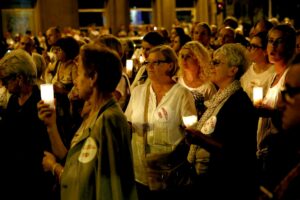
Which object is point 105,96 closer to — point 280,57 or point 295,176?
point 295,176

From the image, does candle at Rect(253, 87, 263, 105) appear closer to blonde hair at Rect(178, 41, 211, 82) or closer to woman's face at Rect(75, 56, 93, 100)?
blonde hair at Rect(178, 41, 211, 82)

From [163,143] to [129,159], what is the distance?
4.17 feet

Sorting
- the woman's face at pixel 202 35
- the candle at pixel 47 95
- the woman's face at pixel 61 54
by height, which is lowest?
the candle at pixel 47 95

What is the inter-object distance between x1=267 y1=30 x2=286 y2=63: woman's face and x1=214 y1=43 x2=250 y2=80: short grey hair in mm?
977

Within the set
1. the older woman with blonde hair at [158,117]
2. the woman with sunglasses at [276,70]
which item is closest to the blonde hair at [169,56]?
the older woman with blonde hair at [158,117]

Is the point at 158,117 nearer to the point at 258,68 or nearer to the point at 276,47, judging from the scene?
the point at 276,47

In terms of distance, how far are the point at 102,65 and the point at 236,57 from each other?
1.52 metres

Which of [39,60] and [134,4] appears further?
[134,4]

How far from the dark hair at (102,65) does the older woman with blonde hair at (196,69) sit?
249 cm

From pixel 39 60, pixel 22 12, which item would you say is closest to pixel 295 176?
pixel 39 60

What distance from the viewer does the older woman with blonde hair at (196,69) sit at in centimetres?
578

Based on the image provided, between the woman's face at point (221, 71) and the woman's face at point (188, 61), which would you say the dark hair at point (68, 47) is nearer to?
the woman's face at point (188, 61)

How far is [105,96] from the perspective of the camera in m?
3.35

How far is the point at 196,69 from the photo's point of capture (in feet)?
19.2
